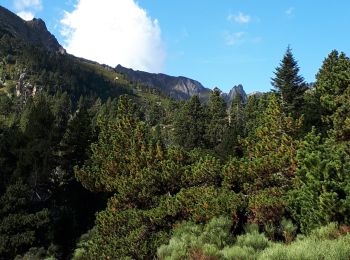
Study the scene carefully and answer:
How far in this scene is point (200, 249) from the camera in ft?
54.9

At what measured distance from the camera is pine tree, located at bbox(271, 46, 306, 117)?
5662 cm

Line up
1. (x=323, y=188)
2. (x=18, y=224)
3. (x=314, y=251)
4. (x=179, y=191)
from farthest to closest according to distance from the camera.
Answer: (x=18, y=224)
(x=179, y=191)
(x=323, y=188)
(x=314, y=251)

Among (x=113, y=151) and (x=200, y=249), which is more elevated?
(x=113, y=151)

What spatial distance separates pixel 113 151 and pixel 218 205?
978 centimetres

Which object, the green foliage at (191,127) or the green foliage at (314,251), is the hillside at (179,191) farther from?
the green foliage at (191,127)

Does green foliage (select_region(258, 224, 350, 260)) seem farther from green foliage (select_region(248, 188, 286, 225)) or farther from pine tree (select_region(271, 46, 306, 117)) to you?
pine tree (select_region(271, 46, 306, 117))

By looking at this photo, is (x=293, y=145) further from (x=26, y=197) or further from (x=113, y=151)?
(x=26, y=197)

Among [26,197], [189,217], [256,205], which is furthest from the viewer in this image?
[26,197]

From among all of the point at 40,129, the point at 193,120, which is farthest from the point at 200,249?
the point at 193,120

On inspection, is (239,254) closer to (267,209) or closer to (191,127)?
(267,209)

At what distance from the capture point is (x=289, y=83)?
187 ft

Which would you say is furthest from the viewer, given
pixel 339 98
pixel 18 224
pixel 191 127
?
pixel 191 127

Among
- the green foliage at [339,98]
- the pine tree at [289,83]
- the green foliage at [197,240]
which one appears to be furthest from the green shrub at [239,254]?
the pine tree at [289,83]

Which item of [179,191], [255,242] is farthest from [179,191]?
[255,242]
